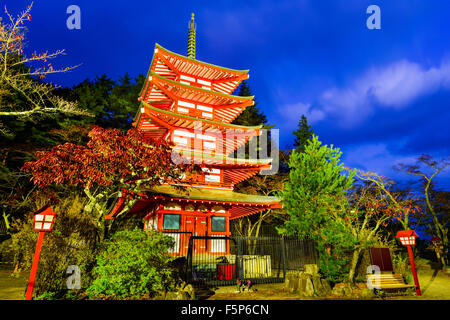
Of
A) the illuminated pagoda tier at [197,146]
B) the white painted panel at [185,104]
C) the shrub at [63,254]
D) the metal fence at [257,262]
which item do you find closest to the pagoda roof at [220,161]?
the illuminated pagoda tier at [197,146]

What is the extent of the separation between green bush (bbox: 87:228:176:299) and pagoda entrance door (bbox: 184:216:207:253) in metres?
7.23

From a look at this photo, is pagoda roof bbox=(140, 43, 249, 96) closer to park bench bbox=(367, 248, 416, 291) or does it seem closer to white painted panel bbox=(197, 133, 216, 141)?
white painted panel bbox=(197, 133, 216, 141)

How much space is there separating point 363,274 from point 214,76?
18.0m

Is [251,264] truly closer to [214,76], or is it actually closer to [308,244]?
[308,244]

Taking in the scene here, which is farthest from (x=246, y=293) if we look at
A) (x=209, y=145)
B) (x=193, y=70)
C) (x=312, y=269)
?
(x=193, y=70)

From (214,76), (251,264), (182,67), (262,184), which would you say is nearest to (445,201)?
(262,184)

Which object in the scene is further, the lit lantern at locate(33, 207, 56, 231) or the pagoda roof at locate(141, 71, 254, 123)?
the pagoda roof at locate(141, 71, 254, 123)

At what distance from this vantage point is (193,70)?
846 inches

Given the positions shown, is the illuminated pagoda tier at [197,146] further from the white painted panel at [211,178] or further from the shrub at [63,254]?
the shrub at [63,254]

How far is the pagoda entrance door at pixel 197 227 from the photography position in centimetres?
1666

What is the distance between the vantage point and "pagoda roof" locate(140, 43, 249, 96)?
66.1 feet

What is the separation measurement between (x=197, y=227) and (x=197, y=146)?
6216mm

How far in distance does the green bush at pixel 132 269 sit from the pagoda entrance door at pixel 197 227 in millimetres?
7230

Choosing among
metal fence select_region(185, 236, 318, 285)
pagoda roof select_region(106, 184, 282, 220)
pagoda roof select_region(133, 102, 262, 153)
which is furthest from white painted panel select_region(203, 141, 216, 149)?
metal fence select_region(185, 236, 318, 285)
